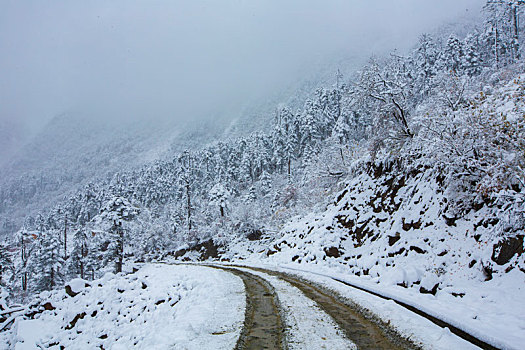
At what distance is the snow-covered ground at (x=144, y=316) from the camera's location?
16.8ft

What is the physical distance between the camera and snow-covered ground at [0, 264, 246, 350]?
512cm

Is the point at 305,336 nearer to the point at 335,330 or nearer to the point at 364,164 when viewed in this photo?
the point at 335,330

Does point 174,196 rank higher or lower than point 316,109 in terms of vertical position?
lower

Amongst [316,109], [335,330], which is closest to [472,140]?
[335,330]

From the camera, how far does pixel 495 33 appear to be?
5441cm

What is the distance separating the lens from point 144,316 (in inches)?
414

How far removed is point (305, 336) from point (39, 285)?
5107cm

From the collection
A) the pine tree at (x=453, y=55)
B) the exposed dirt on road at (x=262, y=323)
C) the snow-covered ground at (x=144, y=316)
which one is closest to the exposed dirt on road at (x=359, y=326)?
the exposed dirt on road at (x=262, y=323)

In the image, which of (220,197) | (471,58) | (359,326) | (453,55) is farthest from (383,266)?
(453,55)

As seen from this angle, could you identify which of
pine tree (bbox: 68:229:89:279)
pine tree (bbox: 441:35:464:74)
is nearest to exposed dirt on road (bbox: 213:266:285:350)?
pine tree (bbox: 68:229:89:279)

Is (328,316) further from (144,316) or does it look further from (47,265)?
(47,265)

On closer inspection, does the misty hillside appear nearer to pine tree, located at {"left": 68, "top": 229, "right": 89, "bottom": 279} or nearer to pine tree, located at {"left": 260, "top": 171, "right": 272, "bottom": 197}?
pine tree, located at {"left": 68, "top": 229, "right": 89, "bottom": 279}

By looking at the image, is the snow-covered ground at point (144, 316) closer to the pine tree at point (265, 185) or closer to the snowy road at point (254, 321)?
the snowy road at point (254, 321)

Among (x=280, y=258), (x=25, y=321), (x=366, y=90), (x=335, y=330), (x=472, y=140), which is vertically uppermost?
(x=366, y=90)
